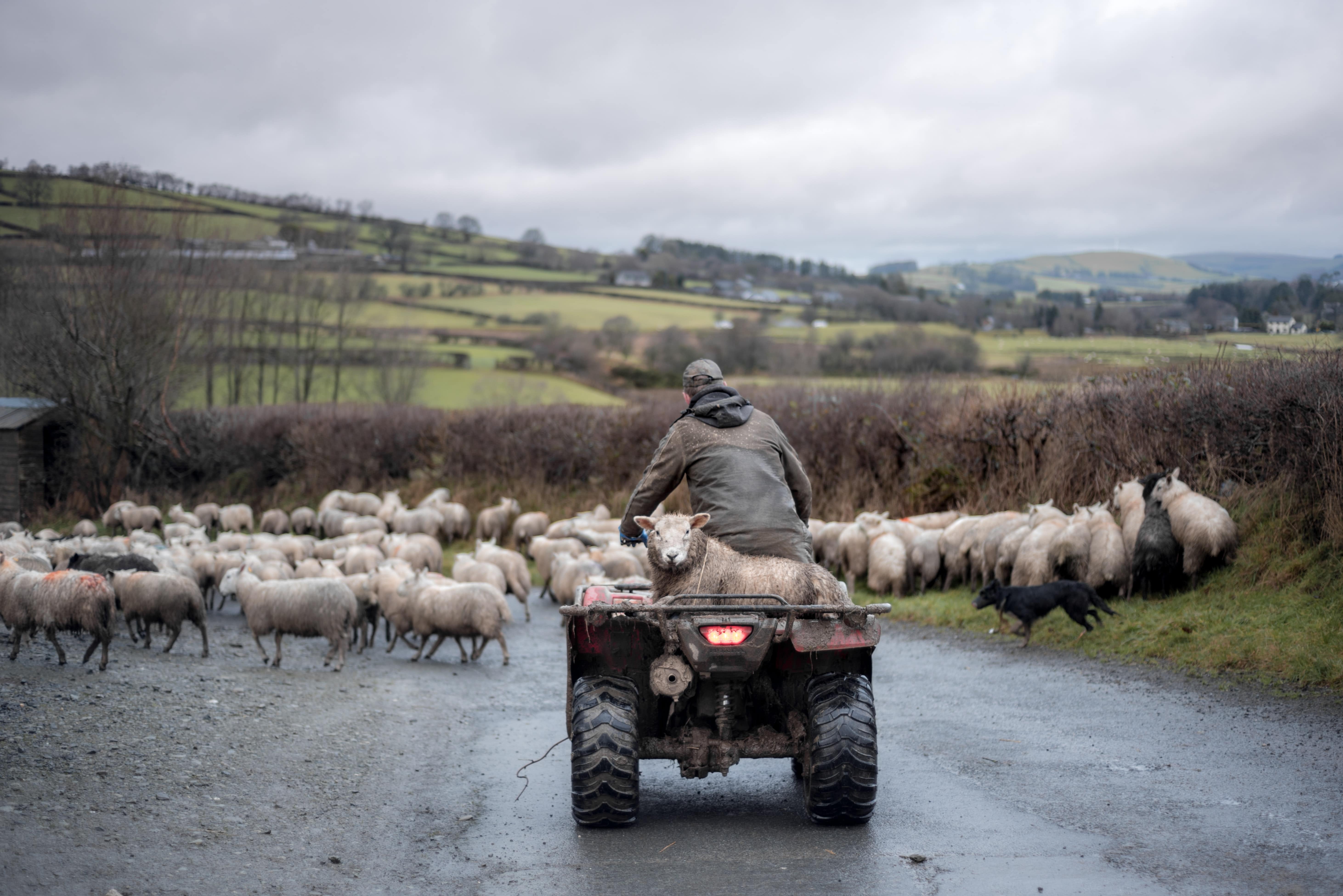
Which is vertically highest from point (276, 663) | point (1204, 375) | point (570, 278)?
point (570, 278)

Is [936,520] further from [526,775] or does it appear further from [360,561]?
[526,775]

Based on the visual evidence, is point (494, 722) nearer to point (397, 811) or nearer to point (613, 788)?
point (397, 811)

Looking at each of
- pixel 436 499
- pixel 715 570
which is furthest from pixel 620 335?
pixel 715 570

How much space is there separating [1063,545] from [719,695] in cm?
829

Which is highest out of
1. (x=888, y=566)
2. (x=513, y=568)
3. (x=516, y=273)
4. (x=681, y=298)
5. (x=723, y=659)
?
(x=516, y=273)

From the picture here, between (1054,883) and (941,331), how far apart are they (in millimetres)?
37101

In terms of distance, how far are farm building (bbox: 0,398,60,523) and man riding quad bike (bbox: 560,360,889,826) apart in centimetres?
2681

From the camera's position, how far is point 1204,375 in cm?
1466

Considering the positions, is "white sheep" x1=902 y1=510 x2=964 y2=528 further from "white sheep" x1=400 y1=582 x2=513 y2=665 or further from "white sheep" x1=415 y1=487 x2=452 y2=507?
"white sheep" x1=415 y1=487 x2=452 y2=507

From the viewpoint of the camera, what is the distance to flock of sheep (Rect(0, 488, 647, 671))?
1049cm

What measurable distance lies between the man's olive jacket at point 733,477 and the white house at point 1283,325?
11.3 m

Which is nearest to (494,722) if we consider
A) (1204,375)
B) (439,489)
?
(1204,375)

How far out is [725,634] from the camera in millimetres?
5562

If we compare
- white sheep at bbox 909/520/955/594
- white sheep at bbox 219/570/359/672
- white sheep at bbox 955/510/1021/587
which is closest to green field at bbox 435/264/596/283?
white sheep at bbox 909/520/955/594
